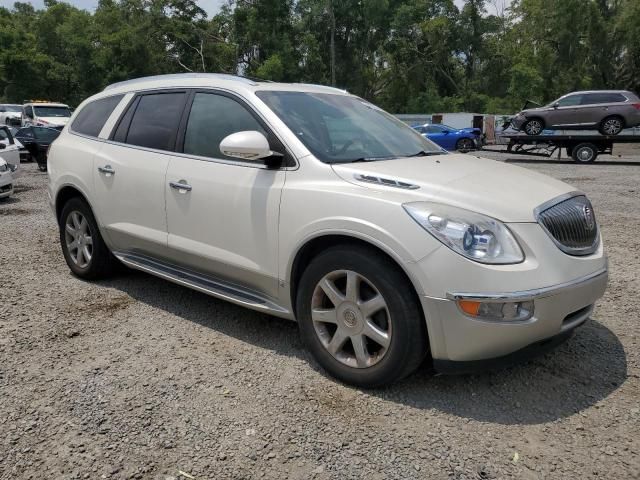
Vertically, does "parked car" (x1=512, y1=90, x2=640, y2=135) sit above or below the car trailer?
above

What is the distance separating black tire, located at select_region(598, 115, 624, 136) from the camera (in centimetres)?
1878

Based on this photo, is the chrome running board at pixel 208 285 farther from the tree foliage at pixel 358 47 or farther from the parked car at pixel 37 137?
the tree foliage at pixel 358 47

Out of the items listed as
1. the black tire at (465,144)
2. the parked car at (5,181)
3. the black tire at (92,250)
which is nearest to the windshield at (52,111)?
the parked car at (5,181)

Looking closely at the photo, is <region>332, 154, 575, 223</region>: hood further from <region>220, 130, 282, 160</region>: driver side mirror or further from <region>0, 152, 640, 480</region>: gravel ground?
<region>0, 152, 640, 480</region>: gravel ground

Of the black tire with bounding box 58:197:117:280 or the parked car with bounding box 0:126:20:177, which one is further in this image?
the parked car with bounding box 0:126:20:177

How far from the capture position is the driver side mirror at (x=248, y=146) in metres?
3.33

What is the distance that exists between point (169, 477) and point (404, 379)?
1446mm

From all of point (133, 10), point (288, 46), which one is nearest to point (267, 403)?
point (288, 46)

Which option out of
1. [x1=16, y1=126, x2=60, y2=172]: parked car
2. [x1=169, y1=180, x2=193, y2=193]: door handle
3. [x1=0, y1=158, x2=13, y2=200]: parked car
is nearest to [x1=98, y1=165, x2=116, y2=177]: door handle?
[x1=169, y1=180, x2=193, y2=193]: door handle

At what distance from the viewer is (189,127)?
409 centimetres

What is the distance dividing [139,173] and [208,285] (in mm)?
1095

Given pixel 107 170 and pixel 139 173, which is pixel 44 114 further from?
pixel 139 173

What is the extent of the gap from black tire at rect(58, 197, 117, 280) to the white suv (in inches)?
8.1

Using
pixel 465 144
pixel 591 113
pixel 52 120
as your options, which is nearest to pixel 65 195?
pixel 591 113
